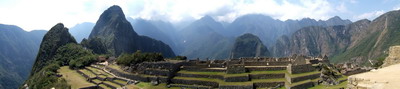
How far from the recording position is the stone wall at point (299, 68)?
3117 cm

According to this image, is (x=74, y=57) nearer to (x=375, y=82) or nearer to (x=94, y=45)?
(x=94, y=45)

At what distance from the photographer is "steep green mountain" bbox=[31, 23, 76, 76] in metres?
93.8

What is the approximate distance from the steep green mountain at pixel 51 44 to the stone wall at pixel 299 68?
7873 centimetres

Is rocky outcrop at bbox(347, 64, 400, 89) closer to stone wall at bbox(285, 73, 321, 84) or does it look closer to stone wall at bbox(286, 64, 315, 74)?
stone wall at bbox(285, 73, 321, 84)

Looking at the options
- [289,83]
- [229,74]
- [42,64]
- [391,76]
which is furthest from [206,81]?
[42,64]

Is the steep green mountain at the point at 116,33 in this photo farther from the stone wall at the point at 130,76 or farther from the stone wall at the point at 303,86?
the stone wall at the point at 303,86

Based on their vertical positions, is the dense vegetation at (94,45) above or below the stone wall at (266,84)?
above

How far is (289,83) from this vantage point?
29.1m

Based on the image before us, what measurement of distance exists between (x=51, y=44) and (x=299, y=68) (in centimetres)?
9272

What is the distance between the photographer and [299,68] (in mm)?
31641

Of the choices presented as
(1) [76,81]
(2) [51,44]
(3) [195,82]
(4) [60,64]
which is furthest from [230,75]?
(2) [51,44]

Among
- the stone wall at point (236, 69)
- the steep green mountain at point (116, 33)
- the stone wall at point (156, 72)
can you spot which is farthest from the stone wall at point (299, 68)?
the steep green mountain at point (116, 33)

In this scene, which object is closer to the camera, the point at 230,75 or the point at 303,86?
the point at 303,86

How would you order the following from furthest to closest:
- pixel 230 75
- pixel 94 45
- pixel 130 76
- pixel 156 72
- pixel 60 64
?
pixel 94 45 < pixel 60 64 < pixel 130 76 < pixel 156 72 < pixel 230 75
